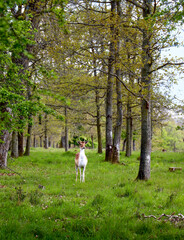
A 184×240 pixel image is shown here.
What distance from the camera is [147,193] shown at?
25.9 feet

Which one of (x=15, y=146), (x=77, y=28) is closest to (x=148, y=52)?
(x=77, y=28)

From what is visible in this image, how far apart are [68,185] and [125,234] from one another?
4.83 m

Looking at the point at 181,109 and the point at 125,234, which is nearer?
the point at 125,234

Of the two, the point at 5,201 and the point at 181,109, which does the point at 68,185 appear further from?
the point at 181,109

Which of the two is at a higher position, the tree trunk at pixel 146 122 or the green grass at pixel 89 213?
the tree trunk at pixel 146 122

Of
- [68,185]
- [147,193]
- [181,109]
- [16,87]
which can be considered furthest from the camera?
[181,109]

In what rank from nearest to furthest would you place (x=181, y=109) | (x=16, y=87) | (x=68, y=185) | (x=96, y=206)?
(x=16, y=87)
(x=96, y=206)
(x=68, y=185)
(x=181, y=109)

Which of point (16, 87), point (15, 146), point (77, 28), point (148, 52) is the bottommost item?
point (15, 146)

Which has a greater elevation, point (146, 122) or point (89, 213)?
point (146, 122)

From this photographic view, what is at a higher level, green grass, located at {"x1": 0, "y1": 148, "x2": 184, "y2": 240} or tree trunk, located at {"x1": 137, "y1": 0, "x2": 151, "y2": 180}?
tree trunk, located at {"x1": 137, "y1": 0, "x2": 151, "y2": 180}

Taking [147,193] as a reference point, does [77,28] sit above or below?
above

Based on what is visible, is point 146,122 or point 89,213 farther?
point 146,122

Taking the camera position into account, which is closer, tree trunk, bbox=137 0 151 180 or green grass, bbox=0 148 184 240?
green grass, bbox=0 148 184 240

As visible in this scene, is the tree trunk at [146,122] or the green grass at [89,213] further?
the tree trunk at [146,122]
